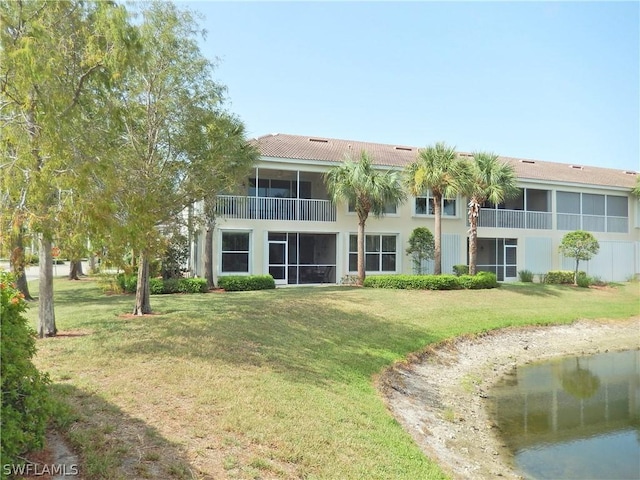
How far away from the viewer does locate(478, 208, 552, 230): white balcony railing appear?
30141 millimetres

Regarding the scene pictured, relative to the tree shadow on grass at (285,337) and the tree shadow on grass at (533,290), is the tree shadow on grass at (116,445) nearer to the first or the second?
the tree shadow on grass at (285,337)

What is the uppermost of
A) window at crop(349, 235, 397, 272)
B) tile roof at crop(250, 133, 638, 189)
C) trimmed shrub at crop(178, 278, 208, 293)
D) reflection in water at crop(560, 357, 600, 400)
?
tile roof at crop(250, 133, 638, 189)

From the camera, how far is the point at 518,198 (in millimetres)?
32781

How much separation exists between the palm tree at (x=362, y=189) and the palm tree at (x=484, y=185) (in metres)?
3.84

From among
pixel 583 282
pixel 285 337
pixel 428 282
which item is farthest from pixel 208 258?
pixel 583 282

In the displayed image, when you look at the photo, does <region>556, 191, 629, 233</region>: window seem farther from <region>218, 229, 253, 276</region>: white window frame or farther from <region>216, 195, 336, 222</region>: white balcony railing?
<region>218, 229, 253, 276</region>: white window frame

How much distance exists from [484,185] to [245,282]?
Result: 43.3 feet

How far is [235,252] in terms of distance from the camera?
78.7 feet

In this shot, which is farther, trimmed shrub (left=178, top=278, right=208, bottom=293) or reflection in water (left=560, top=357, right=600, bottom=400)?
trimmed shrub (left=178, top=278, right=208, bottom=293)

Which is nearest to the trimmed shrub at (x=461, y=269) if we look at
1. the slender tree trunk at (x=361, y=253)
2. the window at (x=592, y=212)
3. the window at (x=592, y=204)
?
the slender tree trunk at (x=361, y=253)

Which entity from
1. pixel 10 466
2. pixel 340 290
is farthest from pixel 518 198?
pixel 10 466

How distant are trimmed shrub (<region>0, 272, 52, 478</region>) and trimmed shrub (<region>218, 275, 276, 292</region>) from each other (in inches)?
653

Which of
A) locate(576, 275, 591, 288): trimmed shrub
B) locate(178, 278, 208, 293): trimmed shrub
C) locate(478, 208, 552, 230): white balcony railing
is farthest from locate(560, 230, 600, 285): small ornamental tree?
locate(178, 278, 208, 293): trimmed shrub
